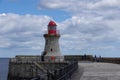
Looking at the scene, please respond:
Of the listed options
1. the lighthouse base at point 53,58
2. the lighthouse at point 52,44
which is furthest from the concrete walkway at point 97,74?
the lighthouse at point 52,44

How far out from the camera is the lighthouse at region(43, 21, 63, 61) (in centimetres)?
5003

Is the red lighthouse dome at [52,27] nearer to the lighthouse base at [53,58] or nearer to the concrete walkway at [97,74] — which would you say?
the lighthouse base at [53,58]

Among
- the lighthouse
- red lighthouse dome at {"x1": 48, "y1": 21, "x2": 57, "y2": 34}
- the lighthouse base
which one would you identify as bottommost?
the lighthouse base

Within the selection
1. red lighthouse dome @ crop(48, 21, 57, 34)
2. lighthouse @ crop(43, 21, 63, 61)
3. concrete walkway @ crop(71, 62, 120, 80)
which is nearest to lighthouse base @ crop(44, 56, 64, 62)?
lighthouse @ crop(43, 21, 63, 61)

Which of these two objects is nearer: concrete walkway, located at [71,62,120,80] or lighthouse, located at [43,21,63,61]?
concrete walkway, located at [71,62,120,80]

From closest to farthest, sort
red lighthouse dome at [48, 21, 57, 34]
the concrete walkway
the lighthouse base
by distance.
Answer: the concrete walkway
the lighthouse base
red lighthouse dome at [48, 21, 57, 34]

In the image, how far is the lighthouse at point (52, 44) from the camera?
1970 inches

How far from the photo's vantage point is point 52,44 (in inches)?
1996

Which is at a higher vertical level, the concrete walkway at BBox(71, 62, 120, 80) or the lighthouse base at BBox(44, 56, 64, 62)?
the lighthouse base at BBox(44, 56, 64, 62)


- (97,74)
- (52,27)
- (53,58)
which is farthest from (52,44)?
(97,74)

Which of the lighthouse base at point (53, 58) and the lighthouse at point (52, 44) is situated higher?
the lighthouse at point (52, 44)

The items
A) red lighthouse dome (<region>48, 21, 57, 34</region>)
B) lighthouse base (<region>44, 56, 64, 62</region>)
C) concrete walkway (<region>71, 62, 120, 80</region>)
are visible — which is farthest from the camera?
red lighthouse dome (<region>48, 21, 57, 34</region>)

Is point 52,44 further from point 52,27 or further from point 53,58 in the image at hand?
point 52,27

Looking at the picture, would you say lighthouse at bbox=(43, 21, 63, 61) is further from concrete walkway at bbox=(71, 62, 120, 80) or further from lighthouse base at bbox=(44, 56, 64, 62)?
concrete walkway at bbox=(71, 62, 120, 80)
